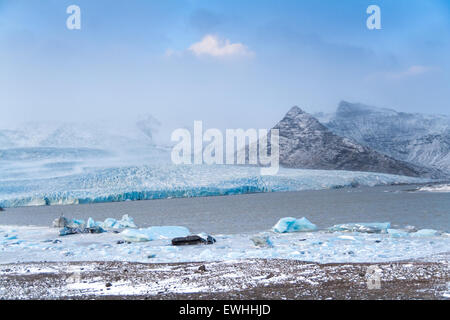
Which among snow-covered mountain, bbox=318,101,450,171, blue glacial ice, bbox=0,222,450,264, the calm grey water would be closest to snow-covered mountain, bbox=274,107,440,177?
snow-covered mountain, bbox=318,101,450,171

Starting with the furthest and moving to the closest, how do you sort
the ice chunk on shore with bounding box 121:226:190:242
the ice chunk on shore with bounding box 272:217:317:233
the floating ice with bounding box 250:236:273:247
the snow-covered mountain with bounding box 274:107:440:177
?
the snow-covered mountain with bounding box 274:107:440:177
the ice chunk on shore with bounding box 272:217:317:233
the ice chunk on shore with bounding box 121:226:190:242
the floating ice with bounding box 250:236:273:247

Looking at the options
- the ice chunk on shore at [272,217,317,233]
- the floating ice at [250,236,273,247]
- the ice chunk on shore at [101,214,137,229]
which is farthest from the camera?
the ice chunk on shore at [101,214,137,229]

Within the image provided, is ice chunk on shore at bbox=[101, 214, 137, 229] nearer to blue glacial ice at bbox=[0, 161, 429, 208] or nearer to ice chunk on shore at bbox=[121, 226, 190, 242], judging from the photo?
ice chunk on shore at bbox=[121, 226, 190, 242]

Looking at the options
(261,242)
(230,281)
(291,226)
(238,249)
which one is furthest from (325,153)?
(230,281)

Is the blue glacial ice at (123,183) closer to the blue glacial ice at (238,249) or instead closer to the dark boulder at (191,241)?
the blue glacial ice at (238,249)

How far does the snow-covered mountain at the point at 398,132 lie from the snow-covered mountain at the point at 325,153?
9273mm

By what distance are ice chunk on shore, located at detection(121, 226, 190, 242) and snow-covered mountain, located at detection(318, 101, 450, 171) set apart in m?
138

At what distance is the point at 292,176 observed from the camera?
233ft

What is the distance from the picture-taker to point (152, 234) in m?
18.1

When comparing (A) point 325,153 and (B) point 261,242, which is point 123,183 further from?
(A) point 325,153

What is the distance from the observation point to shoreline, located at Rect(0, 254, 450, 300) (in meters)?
7.68
